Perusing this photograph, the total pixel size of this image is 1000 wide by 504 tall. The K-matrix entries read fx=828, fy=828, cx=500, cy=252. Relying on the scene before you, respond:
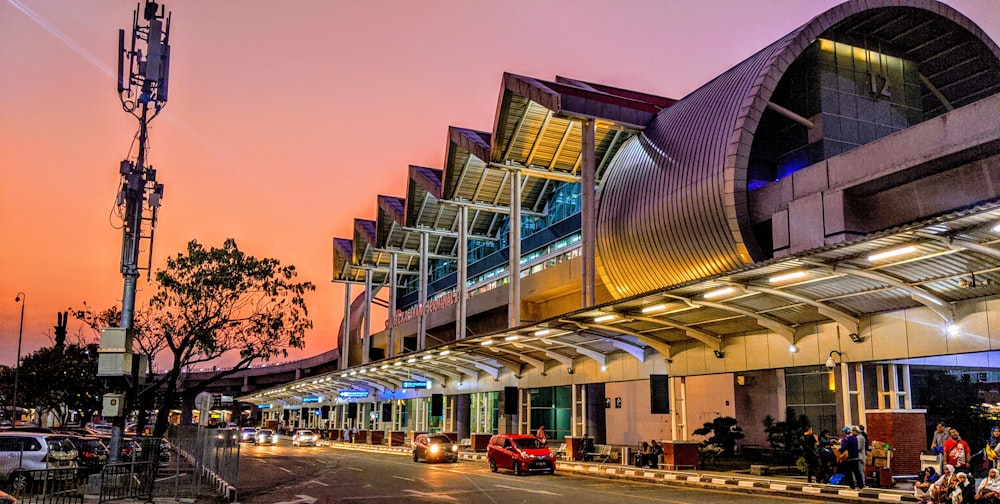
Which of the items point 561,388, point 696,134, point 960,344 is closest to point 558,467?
point 561,388

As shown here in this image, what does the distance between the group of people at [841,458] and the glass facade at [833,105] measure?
1213 centimetres

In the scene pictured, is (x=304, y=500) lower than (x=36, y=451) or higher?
lower

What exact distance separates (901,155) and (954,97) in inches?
529

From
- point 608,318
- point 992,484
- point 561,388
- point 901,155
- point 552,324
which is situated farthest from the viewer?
point 561,388

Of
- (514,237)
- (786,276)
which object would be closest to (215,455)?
(786,276)

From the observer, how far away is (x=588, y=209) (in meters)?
38.7

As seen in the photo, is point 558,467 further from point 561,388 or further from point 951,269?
point 951,269

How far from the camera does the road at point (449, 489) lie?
20359 millimetres

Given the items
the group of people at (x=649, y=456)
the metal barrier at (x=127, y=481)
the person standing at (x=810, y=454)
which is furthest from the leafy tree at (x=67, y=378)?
the person standing at (x=810, y=454)

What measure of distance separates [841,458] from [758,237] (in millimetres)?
11934

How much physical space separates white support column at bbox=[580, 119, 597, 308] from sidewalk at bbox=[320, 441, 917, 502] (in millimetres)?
8122

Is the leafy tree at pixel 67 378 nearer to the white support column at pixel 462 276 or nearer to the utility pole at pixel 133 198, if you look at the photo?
the white support column at pixel 462 276

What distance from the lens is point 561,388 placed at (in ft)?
154

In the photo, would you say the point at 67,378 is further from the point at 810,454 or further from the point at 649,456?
the point at 810,454
